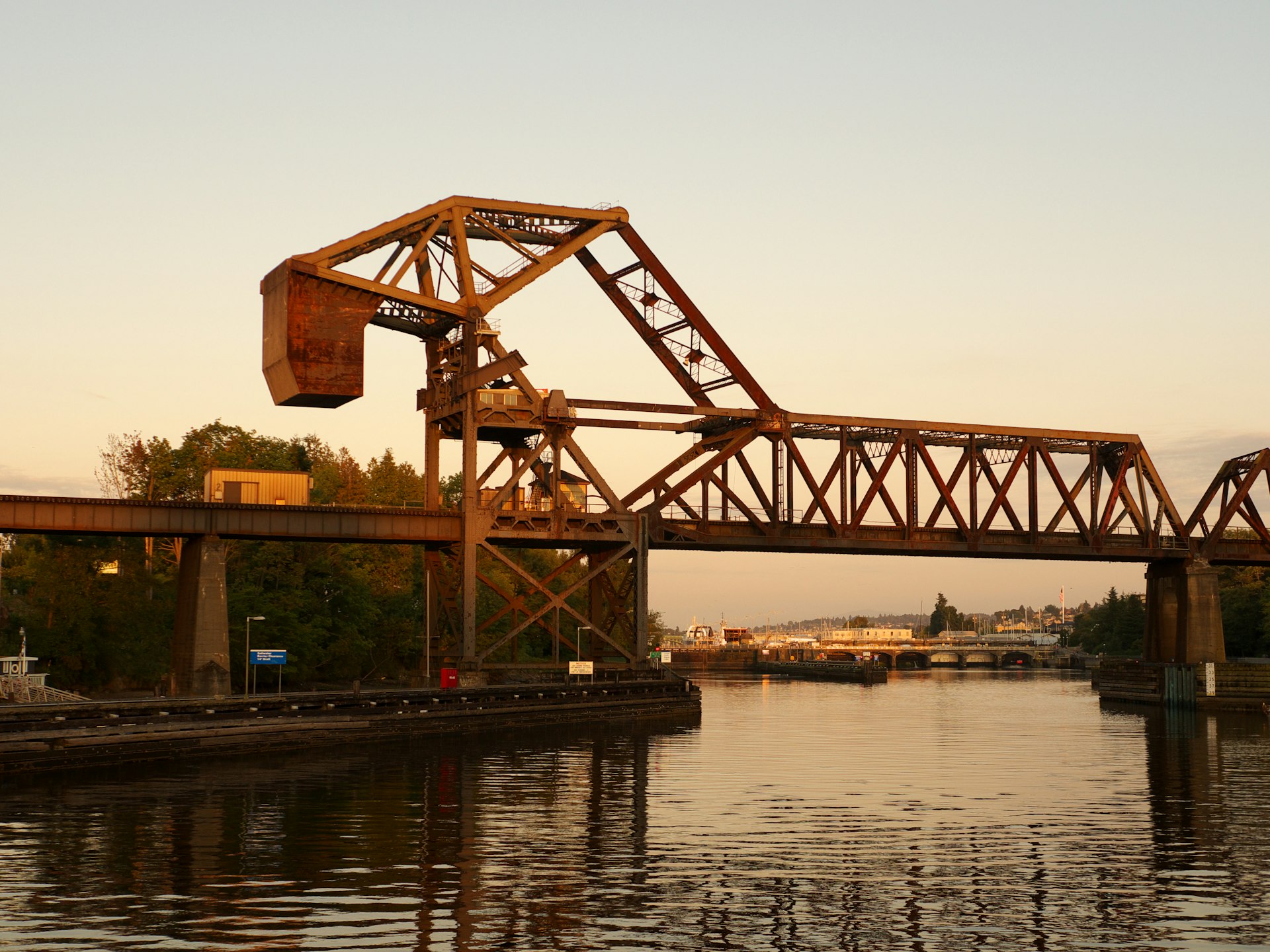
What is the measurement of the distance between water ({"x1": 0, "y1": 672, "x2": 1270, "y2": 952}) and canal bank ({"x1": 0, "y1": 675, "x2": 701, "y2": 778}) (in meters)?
1.82

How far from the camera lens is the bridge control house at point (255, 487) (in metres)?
77.1

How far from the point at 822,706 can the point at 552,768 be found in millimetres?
70447

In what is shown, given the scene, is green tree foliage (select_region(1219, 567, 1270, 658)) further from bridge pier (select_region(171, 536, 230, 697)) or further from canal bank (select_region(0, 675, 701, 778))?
bridge pier (select_region(171, 536, 230, 697))

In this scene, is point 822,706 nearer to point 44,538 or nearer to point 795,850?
point 44,538

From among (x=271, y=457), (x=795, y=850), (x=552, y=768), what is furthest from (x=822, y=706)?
(x=795, y=850)

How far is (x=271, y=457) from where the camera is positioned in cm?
11056

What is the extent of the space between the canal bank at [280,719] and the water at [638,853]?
1817 mm

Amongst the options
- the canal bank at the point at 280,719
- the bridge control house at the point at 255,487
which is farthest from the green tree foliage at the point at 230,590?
the canal bank at the point at 280,719

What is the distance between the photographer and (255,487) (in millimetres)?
77750

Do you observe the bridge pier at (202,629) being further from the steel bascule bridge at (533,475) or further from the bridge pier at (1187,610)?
the bridge pier at (1187,610)

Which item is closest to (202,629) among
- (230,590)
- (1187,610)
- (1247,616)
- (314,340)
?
(314,340)

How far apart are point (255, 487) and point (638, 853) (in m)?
50.5

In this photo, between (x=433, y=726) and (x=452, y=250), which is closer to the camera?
(x=433, y=726)

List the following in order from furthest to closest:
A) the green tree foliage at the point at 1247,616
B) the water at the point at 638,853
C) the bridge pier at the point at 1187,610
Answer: the green tree foliage at the point at 1247,616, the bridge pier at the point at 1187,610, the water at the point at 638,853
